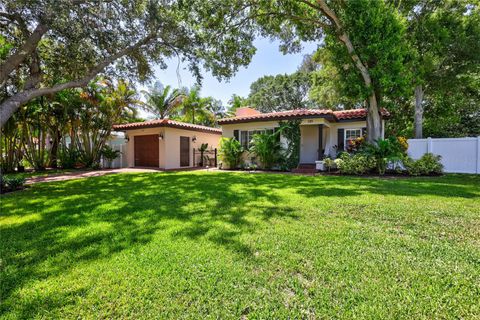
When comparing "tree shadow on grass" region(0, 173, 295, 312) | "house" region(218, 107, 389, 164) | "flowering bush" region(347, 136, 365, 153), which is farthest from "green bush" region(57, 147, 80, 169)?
"flowering bush" region(347, 136, 365, 153)

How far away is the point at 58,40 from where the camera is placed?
967 cm

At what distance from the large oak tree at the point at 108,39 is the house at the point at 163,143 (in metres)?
4.24

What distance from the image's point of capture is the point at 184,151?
665 inches

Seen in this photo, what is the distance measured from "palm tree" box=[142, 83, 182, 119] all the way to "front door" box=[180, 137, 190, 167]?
27.3ft

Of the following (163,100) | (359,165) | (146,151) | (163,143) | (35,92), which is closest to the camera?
(35,92)

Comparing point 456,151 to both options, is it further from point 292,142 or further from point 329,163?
point 292,142

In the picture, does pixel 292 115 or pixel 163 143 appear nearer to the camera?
pixel 292 115

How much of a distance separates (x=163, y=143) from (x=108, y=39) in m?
6.86

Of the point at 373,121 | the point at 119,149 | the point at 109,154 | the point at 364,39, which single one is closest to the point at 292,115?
the point at 373,121

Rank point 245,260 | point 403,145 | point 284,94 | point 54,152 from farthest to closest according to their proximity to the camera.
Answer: point 284,94
point 54,152
point 403,145
point 245,260

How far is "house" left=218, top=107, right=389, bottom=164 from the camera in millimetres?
12875

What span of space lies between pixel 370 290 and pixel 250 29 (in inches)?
545

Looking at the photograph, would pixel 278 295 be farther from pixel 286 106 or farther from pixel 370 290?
pixel 286 106

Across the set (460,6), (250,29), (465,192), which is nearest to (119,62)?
(250,29)
